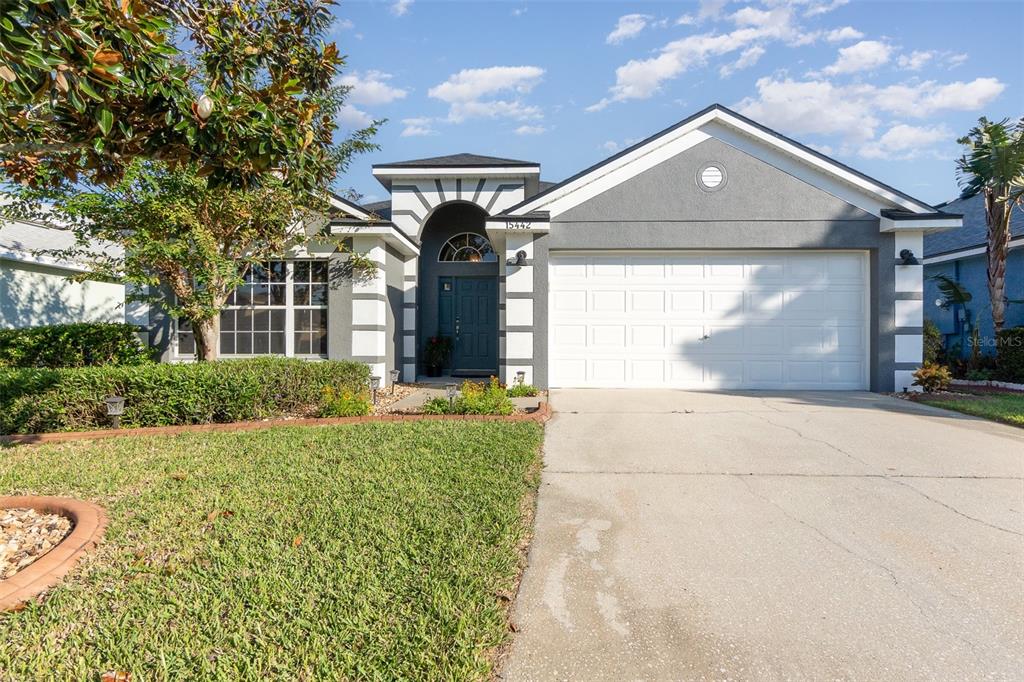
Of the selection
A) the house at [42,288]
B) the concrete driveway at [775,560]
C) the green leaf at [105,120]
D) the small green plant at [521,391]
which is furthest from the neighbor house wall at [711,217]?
the house at [42,288]

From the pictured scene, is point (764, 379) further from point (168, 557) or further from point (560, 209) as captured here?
point (168, 557)

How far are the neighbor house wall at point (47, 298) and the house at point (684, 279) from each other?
10.0ft

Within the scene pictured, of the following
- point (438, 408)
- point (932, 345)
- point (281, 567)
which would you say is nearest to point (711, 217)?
point (438, 408)

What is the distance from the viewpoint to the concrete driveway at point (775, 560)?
2.25m

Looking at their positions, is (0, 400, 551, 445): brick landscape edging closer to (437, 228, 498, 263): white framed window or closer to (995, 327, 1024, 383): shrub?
(437, 228, 498, 263): white framed window

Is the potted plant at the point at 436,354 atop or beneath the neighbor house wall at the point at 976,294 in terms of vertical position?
beneath

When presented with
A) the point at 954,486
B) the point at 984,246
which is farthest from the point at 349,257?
the point at 984,246

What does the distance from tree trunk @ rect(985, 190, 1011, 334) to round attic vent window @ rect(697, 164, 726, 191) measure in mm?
6057

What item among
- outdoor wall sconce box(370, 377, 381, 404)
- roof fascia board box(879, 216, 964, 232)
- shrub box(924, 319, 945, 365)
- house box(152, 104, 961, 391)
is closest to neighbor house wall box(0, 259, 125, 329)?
house box(152, 104, 961, 391)

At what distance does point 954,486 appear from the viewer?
4.37 m

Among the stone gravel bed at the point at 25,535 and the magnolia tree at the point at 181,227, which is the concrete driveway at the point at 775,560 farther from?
the magnolia tree at the point at 181,227

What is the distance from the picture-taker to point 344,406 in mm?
6863

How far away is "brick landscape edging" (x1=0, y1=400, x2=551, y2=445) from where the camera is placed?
582 centimetres

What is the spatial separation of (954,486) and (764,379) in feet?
17.4
